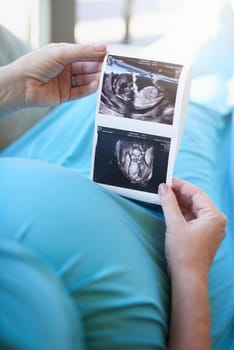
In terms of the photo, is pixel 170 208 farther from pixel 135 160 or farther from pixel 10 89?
pixel 10 89

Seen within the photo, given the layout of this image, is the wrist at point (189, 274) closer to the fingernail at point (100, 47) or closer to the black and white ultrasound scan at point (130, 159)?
the black and white ultrasound scan at point (130, 159)

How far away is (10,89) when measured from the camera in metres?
1.03

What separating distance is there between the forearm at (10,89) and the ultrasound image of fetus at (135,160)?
0.84ft

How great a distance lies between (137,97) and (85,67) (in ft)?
0.63

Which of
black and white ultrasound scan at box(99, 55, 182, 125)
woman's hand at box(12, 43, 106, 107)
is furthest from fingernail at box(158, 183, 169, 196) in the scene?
woman's hand at box(12, 43, 106, 107)

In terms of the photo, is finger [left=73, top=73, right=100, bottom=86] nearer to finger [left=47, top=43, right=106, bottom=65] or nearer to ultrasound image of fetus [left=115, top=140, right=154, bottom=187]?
finger [left=47, top=43, right=106, bottom=65]

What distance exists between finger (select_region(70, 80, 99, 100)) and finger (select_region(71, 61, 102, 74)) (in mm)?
24

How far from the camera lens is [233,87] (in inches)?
Answer: 53.5

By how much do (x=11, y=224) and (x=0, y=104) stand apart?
432 mm

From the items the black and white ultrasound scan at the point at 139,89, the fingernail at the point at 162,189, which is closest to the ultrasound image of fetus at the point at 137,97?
the black and white ultrasound scan at the point at 139,89

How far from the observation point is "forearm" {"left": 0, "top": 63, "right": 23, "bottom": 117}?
1020 millimetres

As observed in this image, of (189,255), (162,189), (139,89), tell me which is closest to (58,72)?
(139,89)

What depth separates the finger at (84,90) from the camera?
3.42 feet

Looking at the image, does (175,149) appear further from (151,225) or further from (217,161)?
(217,161)
